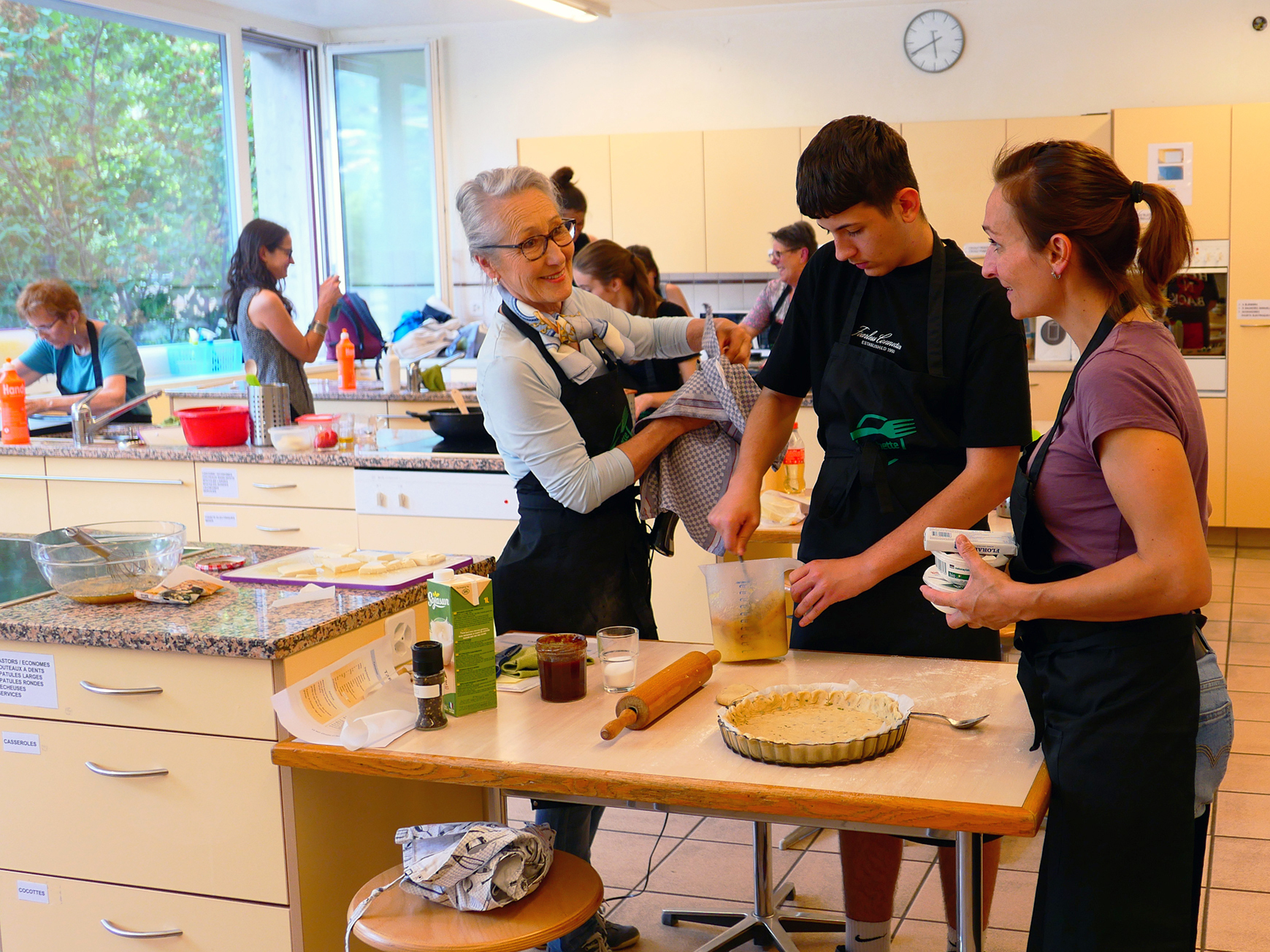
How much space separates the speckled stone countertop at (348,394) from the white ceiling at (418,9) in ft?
8.52

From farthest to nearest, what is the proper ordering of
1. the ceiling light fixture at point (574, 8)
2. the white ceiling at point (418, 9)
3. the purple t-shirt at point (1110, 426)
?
1. the white ceiling at point (418, 9)
2. the ceiling light fixture at point (574, 8)
3. the purple t-shirt at point (1110, 426)

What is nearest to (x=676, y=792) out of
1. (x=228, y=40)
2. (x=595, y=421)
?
(x=595, y=421)

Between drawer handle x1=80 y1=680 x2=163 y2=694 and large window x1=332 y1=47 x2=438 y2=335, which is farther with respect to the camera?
large window x1=332 y1=47 x2=438 y2=335

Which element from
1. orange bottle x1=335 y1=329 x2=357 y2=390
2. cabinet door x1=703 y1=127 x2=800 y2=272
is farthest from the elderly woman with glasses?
cabinet door x1=703 y1=127 x2=800 y2=272

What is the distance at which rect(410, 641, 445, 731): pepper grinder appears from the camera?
1734 mm

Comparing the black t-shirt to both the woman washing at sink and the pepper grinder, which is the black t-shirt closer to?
the pepper grinder

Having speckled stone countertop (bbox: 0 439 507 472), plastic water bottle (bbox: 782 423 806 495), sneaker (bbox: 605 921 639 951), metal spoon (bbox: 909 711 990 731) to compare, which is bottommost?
sneaker (bbox: 605 921 639 951)

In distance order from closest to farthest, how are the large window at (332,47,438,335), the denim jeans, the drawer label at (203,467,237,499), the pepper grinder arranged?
the pepper grinder < the denim jeans < the drawer label at (203,467,237,499) < the large window at (332,47,438,335)

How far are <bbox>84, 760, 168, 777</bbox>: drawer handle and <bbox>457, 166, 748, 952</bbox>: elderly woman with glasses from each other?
0.72m

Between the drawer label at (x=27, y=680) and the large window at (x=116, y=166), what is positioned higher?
the large window at (x=116, y=166)

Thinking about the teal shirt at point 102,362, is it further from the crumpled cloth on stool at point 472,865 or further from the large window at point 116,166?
the crumpled cloth on stool at point 472,865

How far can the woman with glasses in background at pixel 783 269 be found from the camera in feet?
18.5

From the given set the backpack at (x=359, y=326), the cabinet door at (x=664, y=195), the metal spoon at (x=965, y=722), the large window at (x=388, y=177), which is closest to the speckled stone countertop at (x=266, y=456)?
the metal spoon at (x=965, y=722)

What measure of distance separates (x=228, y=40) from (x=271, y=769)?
22.1 ft
